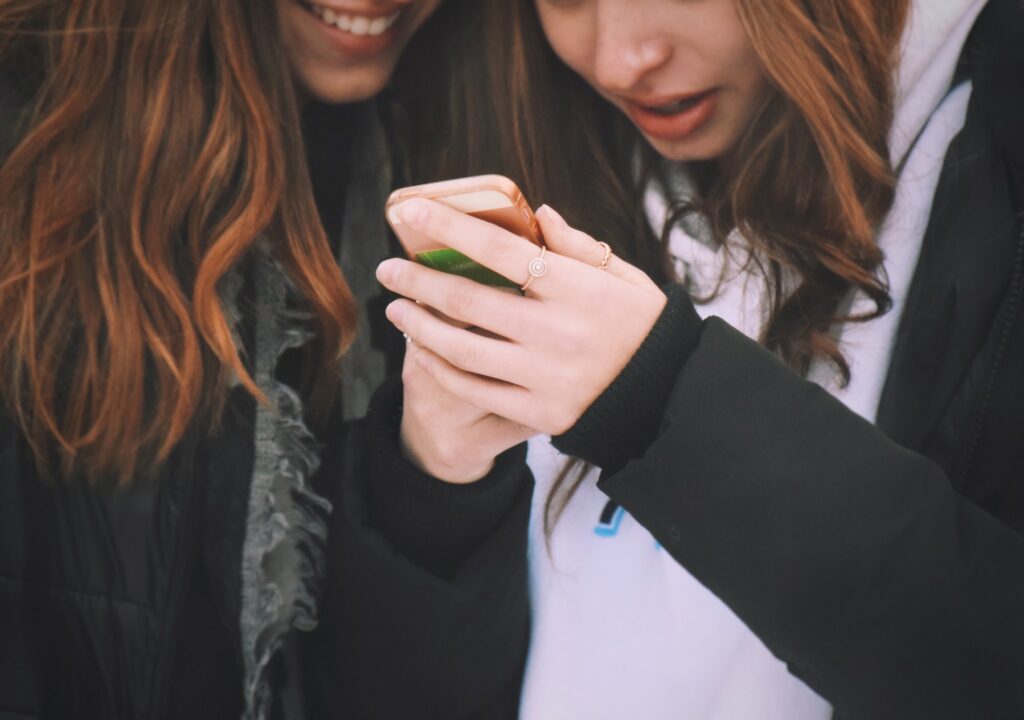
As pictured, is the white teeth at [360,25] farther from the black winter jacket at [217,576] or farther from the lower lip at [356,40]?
the black winter jacket at [217,576]

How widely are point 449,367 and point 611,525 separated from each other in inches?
19.5

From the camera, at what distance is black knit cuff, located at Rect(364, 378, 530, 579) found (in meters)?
1.35

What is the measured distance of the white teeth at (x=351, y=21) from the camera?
63.3 inches

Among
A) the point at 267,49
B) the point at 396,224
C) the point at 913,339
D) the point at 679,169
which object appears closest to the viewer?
the point at 396,224

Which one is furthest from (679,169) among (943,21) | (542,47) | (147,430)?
(147,430)

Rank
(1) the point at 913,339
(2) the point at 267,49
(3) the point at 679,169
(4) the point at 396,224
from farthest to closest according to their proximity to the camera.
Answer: (3) the point at 679,169 → (2) the point at 267,49 → (1) the point at 913,339 → (4) the point at 396,224

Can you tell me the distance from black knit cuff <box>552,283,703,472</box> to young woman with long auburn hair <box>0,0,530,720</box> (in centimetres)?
32

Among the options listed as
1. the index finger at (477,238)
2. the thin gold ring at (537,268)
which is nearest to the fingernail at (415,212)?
the index finger at (477,238)

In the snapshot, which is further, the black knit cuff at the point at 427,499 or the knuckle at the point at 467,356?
the black knit cuff at the point at 427,499

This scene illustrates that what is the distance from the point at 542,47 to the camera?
1.65 m

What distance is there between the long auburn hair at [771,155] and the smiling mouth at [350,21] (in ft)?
0.51

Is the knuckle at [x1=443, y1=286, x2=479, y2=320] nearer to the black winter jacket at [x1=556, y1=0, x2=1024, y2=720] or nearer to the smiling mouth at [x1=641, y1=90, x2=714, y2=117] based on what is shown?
the black winter jacket at [x1=556, y1=0, x2=1024, y2=720]

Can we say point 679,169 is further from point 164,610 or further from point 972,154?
point 164,610

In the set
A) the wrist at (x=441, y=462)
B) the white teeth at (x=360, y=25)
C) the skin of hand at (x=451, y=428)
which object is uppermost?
the white teeth at (x=360, y=25)
